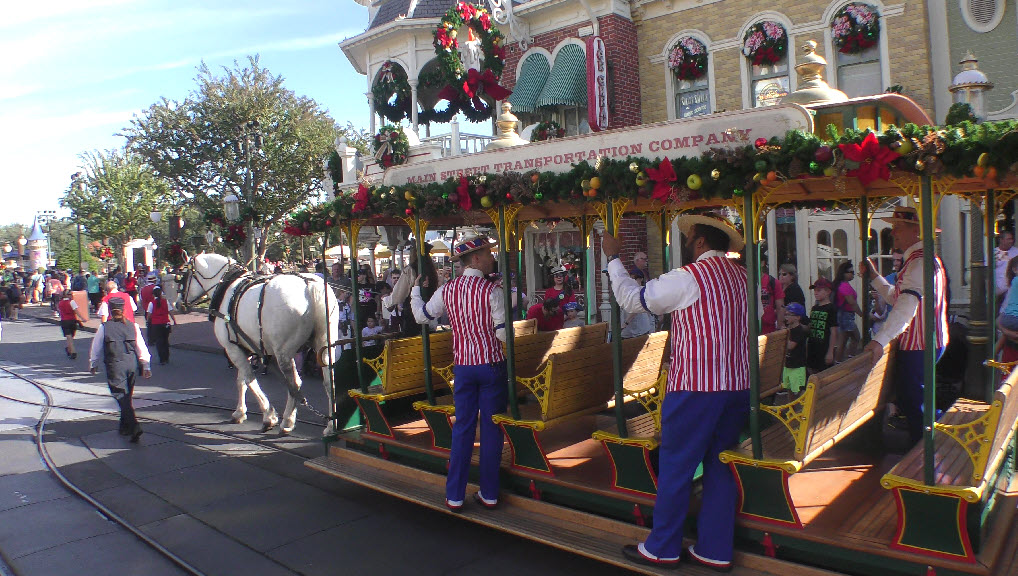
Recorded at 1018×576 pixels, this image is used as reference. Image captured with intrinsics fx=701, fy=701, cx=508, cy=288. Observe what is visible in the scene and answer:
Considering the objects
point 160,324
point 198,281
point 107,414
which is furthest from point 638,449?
point 160,324

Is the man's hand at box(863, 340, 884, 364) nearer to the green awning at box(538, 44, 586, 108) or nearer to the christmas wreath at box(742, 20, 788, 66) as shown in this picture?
the christmas wreath at box(742, 20, 788, 66)

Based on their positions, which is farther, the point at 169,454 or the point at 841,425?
the point at 169,454

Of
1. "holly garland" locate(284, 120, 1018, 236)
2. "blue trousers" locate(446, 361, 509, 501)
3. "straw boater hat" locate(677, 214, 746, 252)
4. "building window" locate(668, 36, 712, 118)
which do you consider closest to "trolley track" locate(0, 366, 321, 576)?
"blue trousers" locate(446, 361, 509, 501)

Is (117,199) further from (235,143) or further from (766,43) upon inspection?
(766,43)

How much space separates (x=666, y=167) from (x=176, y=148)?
92.1 feet

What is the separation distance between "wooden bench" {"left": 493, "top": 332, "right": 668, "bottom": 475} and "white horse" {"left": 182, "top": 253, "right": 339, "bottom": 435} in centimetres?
347

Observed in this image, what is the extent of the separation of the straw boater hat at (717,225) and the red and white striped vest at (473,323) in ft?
4.86

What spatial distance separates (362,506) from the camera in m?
5.81

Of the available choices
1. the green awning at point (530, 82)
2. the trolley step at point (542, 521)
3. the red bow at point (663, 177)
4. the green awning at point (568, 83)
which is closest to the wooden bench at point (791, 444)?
the trolley step at point (542, 521)

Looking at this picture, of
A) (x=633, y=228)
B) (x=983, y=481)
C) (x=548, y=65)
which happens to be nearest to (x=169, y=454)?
(x=983, y=481)

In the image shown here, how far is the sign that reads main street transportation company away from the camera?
3617 mm

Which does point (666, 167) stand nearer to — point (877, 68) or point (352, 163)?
point (877, 68)

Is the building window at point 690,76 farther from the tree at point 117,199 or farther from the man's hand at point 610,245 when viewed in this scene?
the tree at point 117,199

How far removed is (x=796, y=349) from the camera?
695cm
